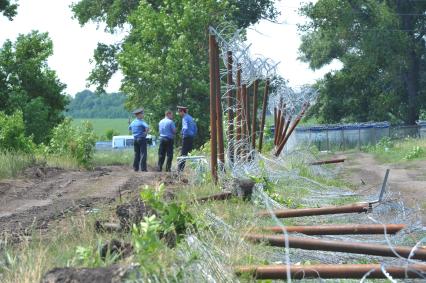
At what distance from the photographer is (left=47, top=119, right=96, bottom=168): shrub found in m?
25.0

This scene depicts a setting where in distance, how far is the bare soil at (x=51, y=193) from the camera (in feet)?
35.0

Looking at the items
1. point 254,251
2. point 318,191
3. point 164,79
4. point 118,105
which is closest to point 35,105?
point 164,79

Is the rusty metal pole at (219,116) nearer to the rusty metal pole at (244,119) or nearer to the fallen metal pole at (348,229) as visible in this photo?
the rusty metal pole at (244,119)

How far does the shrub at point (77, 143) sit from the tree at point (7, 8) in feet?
19.3

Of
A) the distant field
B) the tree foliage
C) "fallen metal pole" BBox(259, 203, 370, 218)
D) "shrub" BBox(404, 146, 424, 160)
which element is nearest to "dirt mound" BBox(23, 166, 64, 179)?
"fallen metal pole" BBox(259, 203, 370, 218)

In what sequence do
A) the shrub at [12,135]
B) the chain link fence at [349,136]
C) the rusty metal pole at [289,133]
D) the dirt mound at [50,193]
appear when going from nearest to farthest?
the dirt mound at [50,193] < the rusty metal pole at [289,133] < the shrub at [12,135] < the chain link fence at [349,136]

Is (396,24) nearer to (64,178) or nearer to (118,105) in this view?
(64,178)

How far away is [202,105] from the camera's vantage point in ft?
125

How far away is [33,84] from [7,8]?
219 inches

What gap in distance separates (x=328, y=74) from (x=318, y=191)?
49.1m

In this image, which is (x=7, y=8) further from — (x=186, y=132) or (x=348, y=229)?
(x=348, y=229)

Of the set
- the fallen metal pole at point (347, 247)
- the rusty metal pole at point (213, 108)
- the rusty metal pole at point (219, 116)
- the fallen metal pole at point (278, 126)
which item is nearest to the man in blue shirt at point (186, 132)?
the fallen metal pole at point (278, 126)

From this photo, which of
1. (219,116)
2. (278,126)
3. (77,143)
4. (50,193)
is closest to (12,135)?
(77,143)

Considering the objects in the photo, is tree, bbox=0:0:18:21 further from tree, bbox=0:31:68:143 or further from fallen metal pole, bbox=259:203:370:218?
fallen metal pole, bbox=259:203:370:218
